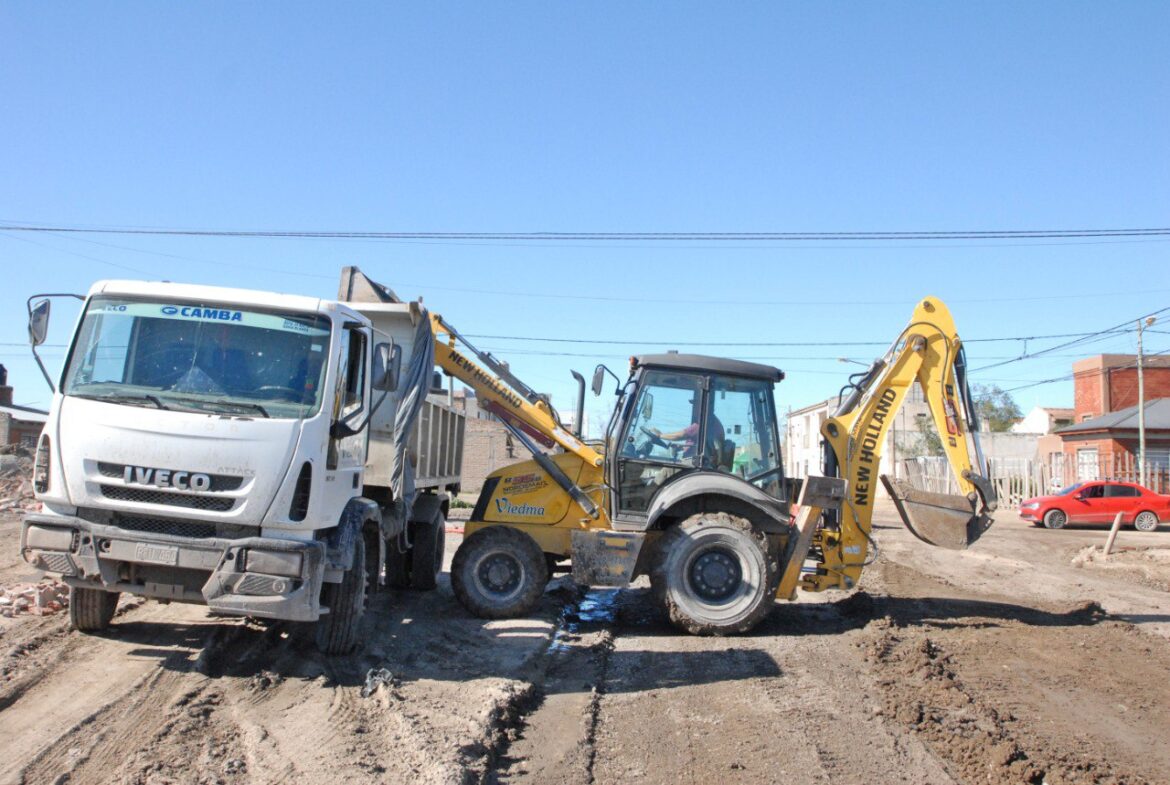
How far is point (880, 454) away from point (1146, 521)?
21942 mm

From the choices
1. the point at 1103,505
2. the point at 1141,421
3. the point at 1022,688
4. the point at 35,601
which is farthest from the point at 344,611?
the point at 1141,421

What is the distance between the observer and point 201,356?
6711 mm

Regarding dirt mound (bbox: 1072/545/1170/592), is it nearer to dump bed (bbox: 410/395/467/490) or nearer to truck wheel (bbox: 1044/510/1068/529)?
truck wheel (bbox: 1044/510/1068/529)

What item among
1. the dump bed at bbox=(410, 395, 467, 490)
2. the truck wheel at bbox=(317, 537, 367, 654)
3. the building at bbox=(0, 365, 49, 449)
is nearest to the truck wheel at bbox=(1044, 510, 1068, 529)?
the dump bed at bbox=(410, 395, 467, 490)

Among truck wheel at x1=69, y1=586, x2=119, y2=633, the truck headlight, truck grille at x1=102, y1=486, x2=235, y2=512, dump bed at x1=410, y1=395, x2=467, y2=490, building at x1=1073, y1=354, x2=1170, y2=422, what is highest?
building at x1=1073, y1=354, x2=1170, y2=422

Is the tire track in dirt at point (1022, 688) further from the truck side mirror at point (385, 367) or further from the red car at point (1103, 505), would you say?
the red car at point (1103, 505)

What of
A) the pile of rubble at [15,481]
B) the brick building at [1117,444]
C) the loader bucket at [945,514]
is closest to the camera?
the loader bucket at [945,514]

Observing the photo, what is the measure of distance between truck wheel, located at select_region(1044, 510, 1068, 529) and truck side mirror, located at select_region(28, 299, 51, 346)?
28.0 metres

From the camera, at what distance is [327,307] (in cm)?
691

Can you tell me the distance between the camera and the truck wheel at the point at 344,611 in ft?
23.7

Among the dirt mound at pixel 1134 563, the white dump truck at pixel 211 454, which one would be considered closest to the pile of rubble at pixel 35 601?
the white dump truck at pixel 211 454

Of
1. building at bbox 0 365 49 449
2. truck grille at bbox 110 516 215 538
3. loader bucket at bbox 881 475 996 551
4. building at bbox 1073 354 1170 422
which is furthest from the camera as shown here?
building at bbox 1073 354 1170 422

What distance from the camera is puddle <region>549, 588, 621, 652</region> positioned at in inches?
361

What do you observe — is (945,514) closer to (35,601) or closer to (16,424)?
(35,601)
